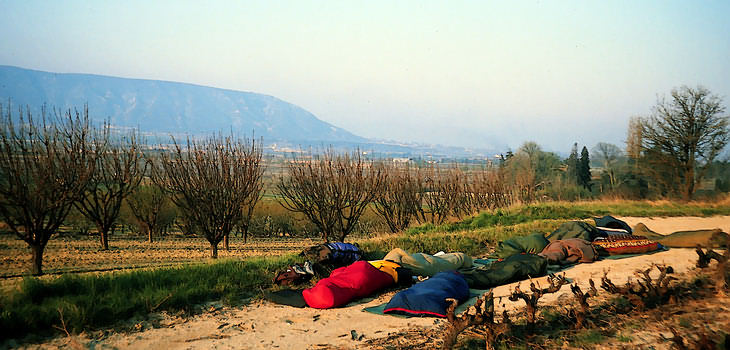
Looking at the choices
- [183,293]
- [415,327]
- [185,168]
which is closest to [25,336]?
[183,293]

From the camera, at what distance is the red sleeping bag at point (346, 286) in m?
6.75

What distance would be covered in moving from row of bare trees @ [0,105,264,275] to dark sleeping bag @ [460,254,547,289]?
1145 centimetres

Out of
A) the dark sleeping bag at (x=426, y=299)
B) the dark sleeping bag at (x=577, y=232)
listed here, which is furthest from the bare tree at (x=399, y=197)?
the dark sleeping bag at (x=426, y=299)

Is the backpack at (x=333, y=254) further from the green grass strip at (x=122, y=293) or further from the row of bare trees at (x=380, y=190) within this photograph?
the row of bare trees at (x=380, y=190)

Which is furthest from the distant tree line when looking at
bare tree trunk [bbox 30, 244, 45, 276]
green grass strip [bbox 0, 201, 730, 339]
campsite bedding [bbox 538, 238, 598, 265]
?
campsite bedding [bbox 538, 238, 598, 265]

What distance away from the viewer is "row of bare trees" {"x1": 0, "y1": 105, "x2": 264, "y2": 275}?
1327 cm

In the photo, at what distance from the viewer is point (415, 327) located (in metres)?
5.71

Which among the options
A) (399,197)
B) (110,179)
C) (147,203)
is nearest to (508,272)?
(399,197)

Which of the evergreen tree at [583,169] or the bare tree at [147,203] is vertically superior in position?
the evergreen tree at [583,169]

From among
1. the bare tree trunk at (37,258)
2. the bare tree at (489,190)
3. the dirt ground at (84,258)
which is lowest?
the dirt ground at (84,258)

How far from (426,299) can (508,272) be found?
95.2 inches

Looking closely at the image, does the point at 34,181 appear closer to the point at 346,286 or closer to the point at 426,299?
the point at 346,286

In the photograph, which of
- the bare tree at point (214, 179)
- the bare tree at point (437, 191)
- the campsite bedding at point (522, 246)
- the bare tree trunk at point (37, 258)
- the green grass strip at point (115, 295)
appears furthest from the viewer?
the bare tree at point (437, 191)

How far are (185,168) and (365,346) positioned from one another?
14524 mm
